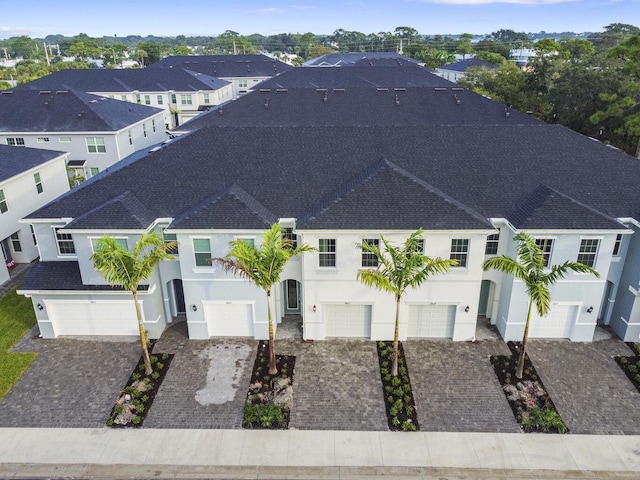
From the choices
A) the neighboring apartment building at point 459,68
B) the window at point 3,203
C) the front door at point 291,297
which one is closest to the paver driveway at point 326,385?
the front door at point 291,297

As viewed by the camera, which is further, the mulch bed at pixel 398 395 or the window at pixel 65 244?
the window at pixel 65 244

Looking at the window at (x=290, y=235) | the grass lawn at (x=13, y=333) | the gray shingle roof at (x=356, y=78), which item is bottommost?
the grass lawn at (x=13, y=333)

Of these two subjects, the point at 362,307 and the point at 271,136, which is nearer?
the point at 362,307

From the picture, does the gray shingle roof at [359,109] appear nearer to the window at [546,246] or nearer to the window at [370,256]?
the window at [546,246]

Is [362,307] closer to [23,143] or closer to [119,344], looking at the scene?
[119,344]

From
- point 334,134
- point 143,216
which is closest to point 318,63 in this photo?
point 334,134

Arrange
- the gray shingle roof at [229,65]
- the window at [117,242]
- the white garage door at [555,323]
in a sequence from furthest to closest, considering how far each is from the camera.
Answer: the gray shingle roof at [229,65] < the white garage door at [555,323] < the window at [117,242]

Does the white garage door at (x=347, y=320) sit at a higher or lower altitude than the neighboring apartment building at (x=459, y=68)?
lower
